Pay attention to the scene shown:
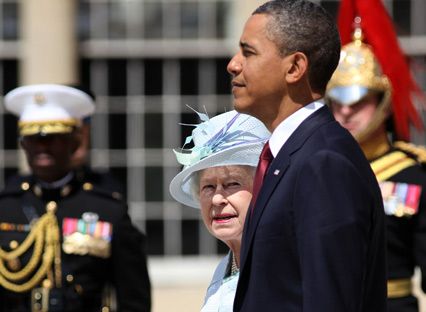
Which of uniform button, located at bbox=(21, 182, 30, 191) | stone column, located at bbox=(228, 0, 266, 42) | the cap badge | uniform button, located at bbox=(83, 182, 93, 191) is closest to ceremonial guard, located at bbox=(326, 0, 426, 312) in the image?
uniform button, located at bbox=(83, 182, 93, 191)

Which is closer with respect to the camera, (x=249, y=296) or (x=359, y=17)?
(x=249, y=296)

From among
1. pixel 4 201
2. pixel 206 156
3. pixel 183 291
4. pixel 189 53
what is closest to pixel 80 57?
pixel 189 53

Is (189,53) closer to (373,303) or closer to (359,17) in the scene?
(359,17)

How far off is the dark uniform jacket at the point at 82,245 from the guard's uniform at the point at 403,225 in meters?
1.08

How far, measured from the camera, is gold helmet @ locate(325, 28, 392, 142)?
5867 millimetres

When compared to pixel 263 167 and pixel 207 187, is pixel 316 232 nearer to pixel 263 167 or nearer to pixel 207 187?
pixel 263 167

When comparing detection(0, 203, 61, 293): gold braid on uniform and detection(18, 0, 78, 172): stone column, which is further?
detection(18, 0, 78, 172): stone column

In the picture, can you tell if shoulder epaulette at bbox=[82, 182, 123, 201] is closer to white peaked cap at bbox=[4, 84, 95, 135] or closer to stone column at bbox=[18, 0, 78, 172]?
white peaked cap at bbox=[4, 84, 95, 135]

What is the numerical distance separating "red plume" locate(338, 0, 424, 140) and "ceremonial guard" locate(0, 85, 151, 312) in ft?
4.47

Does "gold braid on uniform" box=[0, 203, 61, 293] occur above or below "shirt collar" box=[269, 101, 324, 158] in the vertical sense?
below

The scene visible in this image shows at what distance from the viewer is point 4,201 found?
5.99 m

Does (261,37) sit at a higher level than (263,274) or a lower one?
higher

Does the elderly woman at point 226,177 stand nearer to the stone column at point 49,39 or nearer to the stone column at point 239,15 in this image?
the stone column at point 239,15

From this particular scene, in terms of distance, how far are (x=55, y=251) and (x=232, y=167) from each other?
82.2 inches
